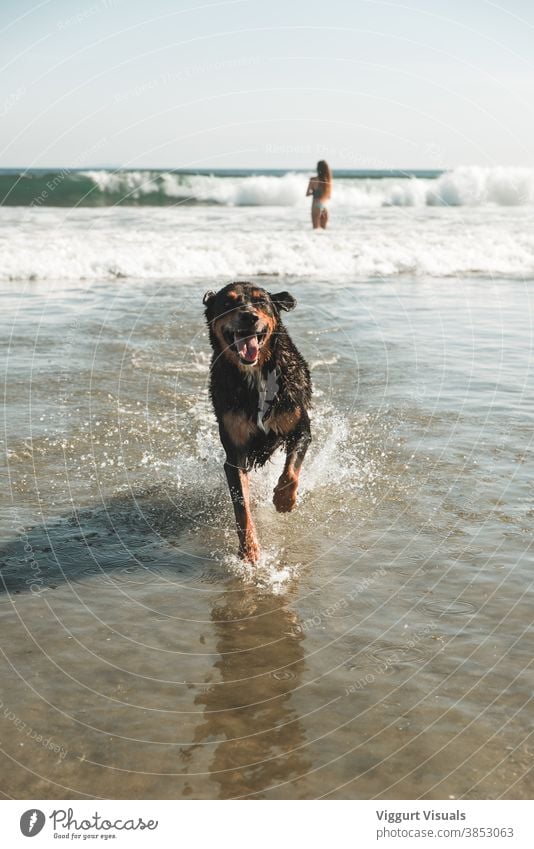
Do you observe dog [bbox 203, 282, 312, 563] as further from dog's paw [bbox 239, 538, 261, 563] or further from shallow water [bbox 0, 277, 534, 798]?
shallow water [bbox 0, 277, 534, 798]

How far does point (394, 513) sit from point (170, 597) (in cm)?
187

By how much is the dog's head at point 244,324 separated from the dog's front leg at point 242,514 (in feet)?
2.41

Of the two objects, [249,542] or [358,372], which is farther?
[358,372]

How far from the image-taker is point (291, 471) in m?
5.66

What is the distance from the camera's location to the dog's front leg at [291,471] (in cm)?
Result: 565

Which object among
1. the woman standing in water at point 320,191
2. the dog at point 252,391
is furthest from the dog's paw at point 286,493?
the woman standing in water at point 320,191

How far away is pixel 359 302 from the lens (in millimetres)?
14328

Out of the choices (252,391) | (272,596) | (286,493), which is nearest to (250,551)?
(272,596)

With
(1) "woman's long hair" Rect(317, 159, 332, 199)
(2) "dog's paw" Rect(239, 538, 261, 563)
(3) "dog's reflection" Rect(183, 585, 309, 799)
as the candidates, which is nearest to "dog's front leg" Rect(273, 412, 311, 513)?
(2) "dog's paw" Rect(239, 538, 261, 563)

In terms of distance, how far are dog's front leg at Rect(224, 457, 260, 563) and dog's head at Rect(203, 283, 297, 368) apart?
74 cm

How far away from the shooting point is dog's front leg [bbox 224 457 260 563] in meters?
5.10

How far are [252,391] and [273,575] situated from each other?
50.1 inches
